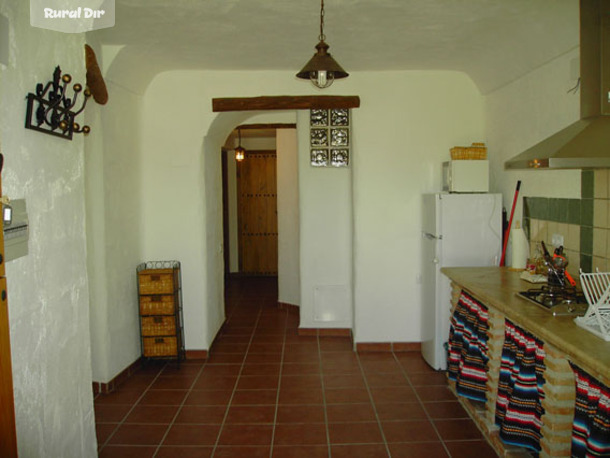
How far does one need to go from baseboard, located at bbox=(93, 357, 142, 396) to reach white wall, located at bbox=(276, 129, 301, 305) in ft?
8.97

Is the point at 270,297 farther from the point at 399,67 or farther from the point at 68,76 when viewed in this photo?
the point at 68,76

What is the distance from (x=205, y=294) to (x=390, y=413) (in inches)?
87.8

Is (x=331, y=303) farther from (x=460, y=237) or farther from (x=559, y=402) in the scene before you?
(x=559, y=402)

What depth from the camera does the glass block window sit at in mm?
5602

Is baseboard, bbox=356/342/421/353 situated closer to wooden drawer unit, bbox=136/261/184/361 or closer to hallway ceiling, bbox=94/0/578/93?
wooden drawer unit, bbox=136/261/184/361

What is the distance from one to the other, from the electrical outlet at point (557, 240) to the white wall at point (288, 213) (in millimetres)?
3780

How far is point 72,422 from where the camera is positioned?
2439mm

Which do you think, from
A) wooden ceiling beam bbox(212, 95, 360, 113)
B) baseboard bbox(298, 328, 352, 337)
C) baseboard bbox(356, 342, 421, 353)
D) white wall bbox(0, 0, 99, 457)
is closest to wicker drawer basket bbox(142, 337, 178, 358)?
baseboard bbox(298, 328, 352, 337)

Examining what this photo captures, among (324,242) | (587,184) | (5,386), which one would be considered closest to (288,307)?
(324,242)

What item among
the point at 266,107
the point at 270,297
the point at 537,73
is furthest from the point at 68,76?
the point at 270,297

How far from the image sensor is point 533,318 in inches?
105

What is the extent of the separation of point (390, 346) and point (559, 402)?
2.80 m

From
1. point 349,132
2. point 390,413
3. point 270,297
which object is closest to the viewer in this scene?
point 390,413

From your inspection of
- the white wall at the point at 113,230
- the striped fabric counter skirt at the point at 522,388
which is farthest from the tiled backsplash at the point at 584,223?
the white wall at the point at 113,230
